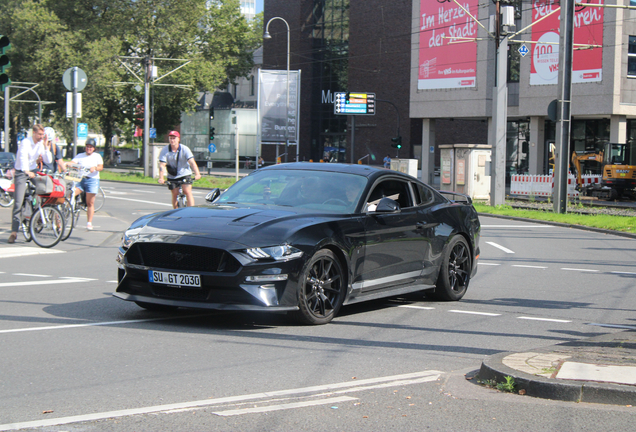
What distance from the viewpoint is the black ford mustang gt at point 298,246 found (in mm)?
6574

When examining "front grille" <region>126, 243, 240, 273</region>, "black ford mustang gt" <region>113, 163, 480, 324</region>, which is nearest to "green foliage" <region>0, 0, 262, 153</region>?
"black ford mustang gt" <region>113, 163, 480, 324</region>

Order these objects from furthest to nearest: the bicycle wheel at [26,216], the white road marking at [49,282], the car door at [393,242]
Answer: the bicycle wheel at [26,216]
the white road marking at [49,282]
the car door at [393,242]

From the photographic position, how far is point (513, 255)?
14.1m

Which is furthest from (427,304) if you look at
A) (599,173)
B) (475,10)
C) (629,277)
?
(475,10)

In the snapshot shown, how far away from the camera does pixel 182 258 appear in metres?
6.71

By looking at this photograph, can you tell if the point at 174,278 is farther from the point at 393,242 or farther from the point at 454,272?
the point at 454,272

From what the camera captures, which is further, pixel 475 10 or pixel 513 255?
pixel 475 10

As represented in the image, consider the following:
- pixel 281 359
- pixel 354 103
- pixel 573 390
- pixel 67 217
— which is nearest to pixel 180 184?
pixel 67 217

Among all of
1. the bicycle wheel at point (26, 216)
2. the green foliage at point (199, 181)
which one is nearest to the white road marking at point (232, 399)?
the bicycle wheel at point (26, 216)

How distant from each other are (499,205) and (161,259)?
23224 millimetres

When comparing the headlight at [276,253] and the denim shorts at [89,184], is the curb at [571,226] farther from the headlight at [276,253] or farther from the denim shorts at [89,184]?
the headlight at [276,253]

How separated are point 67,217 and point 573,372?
11.9 metres

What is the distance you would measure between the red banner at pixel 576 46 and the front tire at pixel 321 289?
3221 cm

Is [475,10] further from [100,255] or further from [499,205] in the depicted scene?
[100,255]
